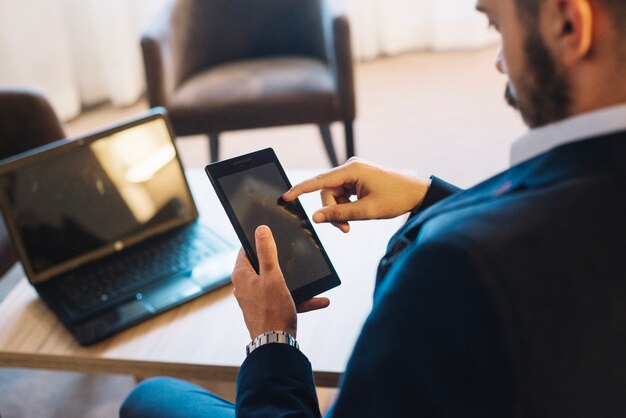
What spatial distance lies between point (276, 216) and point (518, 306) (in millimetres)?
538

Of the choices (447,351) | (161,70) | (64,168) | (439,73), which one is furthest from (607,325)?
(439,73)

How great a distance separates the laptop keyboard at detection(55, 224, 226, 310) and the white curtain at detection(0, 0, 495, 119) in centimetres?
163

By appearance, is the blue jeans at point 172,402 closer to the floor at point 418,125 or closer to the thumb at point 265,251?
the thumb at point 265,251

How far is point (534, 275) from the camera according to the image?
1.84 feet

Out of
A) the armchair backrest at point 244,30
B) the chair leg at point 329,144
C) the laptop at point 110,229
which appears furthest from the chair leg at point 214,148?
the laptop at point 110,229

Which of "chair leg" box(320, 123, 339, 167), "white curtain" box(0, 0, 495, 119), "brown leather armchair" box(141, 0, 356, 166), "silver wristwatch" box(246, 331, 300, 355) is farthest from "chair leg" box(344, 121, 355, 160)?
"silver wristwatch" box(246, 331, 300, 355)

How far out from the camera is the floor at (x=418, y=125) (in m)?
2.58

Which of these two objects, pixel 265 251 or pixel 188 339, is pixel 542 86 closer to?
pixel 265 251

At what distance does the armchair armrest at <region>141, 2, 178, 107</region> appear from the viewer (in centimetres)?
214

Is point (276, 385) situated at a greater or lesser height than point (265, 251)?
lesser

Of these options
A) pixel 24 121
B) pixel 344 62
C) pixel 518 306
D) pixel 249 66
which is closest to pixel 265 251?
pixel 518 306

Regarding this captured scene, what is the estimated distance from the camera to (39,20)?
9.64 feet

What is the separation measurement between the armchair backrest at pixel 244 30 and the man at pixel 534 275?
1.82 m

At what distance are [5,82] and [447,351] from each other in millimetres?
2802
